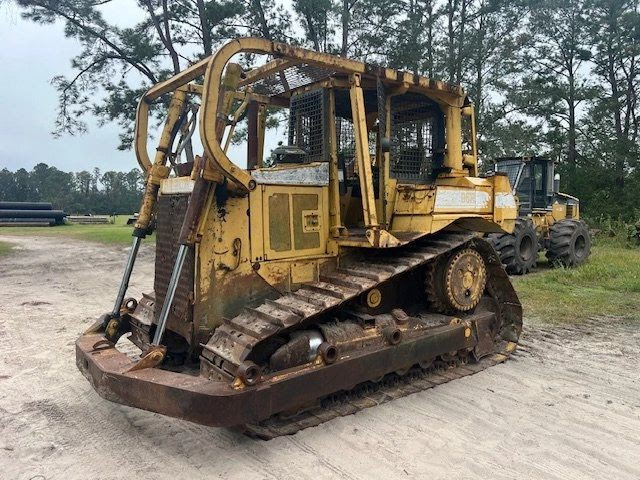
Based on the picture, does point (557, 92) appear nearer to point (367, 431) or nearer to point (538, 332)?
point (538, 332)

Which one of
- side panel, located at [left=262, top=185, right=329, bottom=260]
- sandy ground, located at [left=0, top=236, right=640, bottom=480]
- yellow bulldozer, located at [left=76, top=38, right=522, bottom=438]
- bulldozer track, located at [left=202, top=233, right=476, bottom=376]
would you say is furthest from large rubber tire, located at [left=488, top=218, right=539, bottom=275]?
side panel, located at [left=262, top=185, right=329, bottom=260]

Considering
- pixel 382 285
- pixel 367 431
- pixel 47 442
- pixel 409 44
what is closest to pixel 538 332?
pixel 382 285

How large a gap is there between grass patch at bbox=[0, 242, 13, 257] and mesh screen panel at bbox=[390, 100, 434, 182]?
15.6 meters

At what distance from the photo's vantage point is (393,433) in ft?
13.1

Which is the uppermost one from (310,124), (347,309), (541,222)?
(310,124)

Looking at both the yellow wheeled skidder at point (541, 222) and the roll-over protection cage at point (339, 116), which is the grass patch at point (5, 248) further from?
the yellow wheeled skidder at point (541, 222)

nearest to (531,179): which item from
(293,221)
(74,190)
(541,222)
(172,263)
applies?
(541,222)

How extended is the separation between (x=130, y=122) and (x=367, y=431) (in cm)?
1746

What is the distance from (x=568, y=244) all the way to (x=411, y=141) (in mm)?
9454

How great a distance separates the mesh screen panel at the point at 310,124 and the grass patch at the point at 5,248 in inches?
586

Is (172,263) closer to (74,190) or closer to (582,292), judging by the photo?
(582,292)

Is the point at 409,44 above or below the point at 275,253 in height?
above

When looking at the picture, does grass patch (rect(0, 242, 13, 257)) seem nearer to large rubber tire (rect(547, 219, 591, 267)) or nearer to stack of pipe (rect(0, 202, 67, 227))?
stack of pipe (rect(0, 202, 67, 227))

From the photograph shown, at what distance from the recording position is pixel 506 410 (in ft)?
14.5
